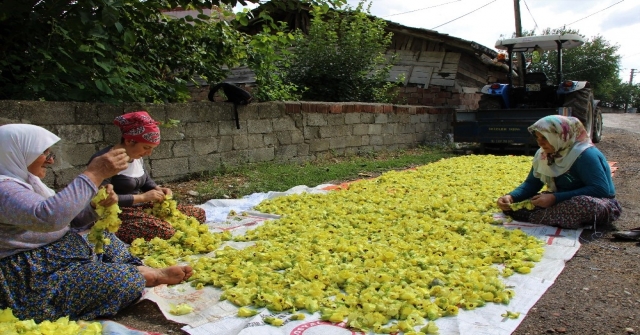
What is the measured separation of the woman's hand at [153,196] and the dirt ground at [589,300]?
3.80ft

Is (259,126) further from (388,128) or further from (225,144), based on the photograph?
(388,128)

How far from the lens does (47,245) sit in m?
2.05

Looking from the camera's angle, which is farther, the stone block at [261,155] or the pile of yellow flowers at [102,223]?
the stone block at [261,155]

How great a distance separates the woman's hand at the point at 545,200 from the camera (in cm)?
363

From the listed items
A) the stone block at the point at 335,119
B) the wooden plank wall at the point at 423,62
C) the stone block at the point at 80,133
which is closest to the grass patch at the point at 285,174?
the stone block at the point at 335,119

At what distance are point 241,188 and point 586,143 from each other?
3.36 m

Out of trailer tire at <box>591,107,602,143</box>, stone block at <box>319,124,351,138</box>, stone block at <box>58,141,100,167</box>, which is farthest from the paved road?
stone block at <box>58,141,100,167</box>

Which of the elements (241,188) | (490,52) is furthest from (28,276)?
(490,52)

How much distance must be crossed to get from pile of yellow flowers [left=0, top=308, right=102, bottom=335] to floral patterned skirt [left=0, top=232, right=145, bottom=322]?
78 mm

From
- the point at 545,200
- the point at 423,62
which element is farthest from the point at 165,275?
the point at 423,62

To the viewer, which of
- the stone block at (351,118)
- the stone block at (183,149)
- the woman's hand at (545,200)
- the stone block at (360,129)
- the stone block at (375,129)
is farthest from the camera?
the stone block at (375,129)

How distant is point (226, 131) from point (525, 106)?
6487 mm

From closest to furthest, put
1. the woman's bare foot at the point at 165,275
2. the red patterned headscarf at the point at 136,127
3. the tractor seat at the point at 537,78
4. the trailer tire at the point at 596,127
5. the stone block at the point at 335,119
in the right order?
the woman's bare foot at the point at 165,275 < the red patterned headscarf at the point at 136,127 < the stone block at the point at 335,119 < the tractor seat at the point at 537,78 < the trailer tire at the point at 596,127

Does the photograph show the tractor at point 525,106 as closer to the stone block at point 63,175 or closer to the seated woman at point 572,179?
the seated woman at point 572,179
